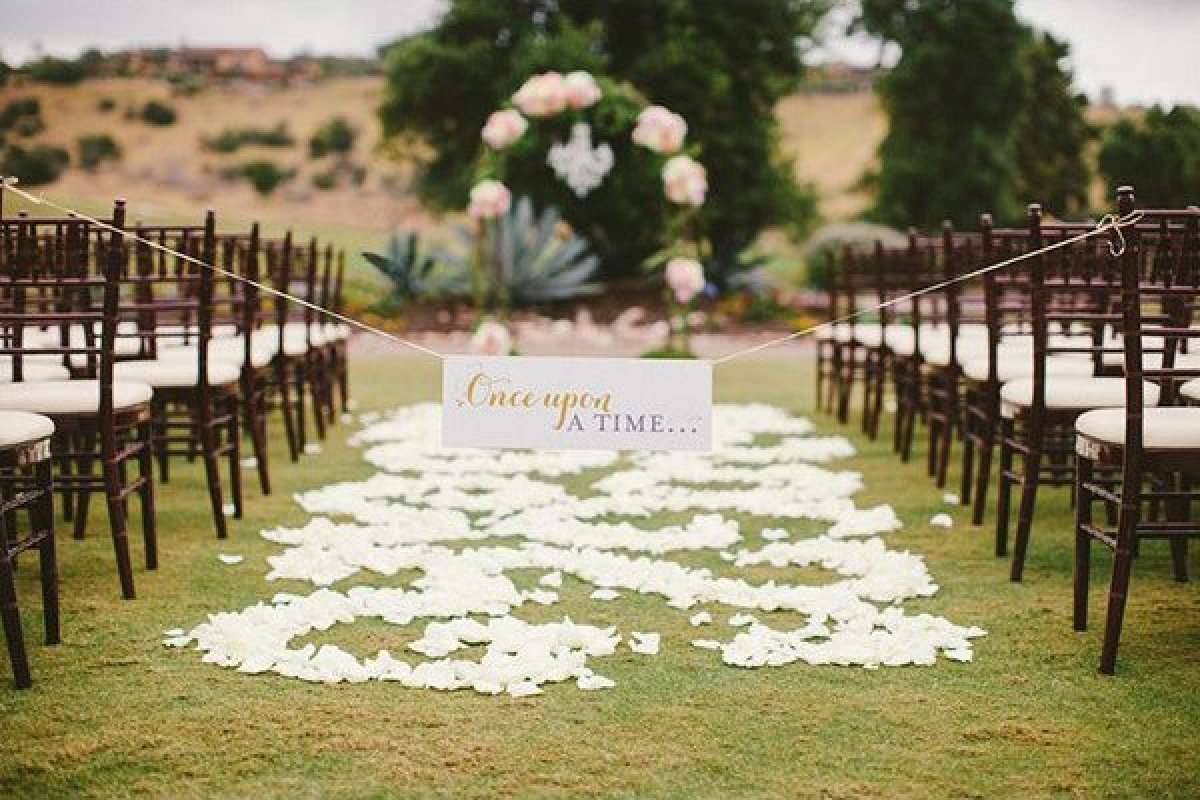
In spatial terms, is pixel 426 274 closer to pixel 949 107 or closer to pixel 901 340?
pixel 949 107

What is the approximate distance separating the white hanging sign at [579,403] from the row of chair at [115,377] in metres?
0.95

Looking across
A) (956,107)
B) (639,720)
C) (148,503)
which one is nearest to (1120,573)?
(639,720)

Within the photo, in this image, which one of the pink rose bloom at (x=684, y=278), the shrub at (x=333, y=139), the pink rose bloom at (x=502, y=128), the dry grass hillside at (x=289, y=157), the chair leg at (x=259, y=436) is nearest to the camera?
the chair leg at (x=259, y=436)

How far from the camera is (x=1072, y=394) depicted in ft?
13.4

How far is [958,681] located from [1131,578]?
1.25 meters

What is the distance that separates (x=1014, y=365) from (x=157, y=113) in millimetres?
7573

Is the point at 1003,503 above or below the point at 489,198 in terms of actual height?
below

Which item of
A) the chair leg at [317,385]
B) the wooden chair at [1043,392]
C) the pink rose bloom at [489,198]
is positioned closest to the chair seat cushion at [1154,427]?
the wooden chair at [1043,392]

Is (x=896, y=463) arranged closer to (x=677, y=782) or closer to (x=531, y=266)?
(x=677, y=782)

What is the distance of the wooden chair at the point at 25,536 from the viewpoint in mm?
3062

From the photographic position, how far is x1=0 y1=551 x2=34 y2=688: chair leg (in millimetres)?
3055

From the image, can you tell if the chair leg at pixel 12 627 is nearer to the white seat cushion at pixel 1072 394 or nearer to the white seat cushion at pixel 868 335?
the white seat cushion at pixel 1072 394

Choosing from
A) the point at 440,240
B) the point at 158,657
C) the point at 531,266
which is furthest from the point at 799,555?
the point at 440,240

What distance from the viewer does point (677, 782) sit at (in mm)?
2545
